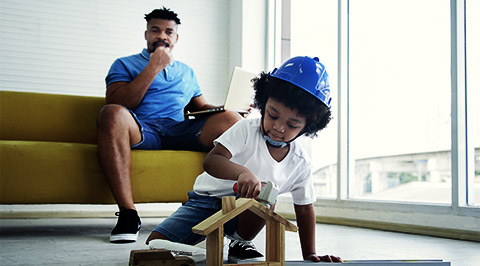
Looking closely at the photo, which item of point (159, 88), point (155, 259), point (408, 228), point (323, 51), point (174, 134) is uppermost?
point (323, 51)

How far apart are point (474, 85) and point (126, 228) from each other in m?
1.70

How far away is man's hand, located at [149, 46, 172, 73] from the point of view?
7.69 feet

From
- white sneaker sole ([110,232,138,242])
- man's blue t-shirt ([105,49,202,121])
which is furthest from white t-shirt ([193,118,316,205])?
man's blue t-shirt ([105,49,202,121])

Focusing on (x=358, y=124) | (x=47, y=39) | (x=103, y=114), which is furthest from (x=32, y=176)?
(x=358, y=124)

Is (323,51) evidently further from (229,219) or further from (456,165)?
(229,219)

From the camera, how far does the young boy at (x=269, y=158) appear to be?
4.16 feet

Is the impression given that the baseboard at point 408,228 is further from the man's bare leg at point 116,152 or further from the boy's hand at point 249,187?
the boy's hand at point 249,187

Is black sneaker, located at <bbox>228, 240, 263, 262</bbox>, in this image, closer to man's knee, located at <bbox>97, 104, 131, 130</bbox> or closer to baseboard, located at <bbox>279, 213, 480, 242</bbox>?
man's knee, located at <bbox>97, 104, 131, 130</bbox>

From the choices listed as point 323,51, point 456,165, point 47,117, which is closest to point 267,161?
point 456,165

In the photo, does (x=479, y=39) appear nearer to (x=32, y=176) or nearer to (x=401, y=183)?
(x=401, y=183)

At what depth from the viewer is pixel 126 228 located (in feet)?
6.18

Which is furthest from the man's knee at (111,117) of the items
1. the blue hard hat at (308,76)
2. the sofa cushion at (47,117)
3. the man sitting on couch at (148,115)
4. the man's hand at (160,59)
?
the blue hard hat at (308,76)

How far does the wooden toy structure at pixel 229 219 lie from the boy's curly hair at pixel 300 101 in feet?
1.20

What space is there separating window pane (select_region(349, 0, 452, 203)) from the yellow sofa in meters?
1.21
